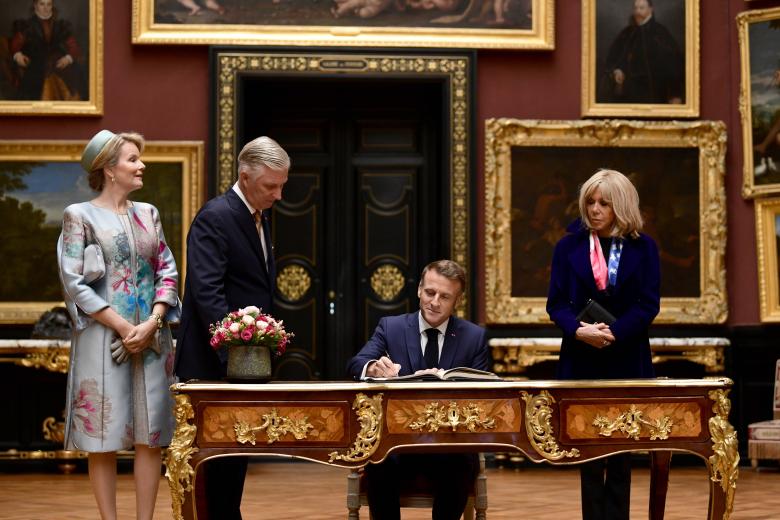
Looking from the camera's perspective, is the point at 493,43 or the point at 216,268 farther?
the point at 493,43

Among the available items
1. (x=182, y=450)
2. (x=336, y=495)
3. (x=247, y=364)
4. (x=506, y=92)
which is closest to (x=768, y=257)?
(x=506, y=92)

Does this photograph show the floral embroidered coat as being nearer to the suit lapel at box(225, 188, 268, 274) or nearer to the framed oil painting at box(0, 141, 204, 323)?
the suit lapel at box(225, 188, 268, 274)

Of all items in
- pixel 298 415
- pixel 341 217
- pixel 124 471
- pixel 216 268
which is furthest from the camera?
pixel 341 217

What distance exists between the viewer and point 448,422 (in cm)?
466

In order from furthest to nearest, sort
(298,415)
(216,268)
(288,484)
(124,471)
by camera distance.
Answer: (124,471) → (288,484) → (216,268) → (298,415)

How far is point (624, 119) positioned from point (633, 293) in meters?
5.64

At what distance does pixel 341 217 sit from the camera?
1116 centimetres

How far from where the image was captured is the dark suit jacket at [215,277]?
5.03 meters

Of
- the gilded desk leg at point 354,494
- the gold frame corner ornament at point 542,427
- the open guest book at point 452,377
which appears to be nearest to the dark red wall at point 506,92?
the gilded desk leg at point 354,494

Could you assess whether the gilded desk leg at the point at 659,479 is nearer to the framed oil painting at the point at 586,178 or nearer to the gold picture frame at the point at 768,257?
the framed oil painting at the point at 586,178

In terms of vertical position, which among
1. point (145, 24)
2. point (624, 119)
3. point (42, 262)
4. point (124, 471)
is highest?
point (145, 24)

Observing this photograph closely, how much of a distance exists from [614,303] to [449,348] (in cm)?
72

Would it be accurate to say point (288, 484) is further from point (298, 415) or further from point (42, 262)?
point (298, 415)

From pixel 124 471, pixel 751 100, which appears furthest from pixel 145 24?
pixel 751 100
